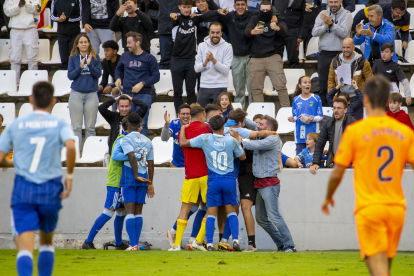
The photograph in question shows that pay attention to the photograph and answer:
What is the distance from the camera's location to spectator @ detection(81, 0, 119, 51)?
12.9 m

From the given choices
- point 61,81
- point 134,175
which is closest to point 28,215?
point 134,175

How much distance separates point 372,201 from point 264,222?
436cm

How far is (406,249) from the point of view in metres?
8.80

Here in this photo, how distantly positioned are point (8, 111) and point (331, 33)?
24.6 ft

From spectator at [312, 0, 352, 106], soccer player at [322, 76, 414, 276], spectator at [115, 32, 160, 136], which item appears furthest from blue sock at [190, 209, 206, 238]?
soccer player at [322, 76, 414, 276]

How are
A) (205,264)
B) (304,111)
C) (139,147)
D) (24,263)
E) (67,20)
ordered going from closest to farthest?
(24,263)
(205,264)
(139,147)
(304,111)
(67,20)

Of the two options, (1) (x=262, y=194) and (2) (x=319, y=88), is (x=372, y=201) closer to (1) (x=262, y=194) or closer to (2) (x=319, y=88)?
(1) (x=262, y=194)

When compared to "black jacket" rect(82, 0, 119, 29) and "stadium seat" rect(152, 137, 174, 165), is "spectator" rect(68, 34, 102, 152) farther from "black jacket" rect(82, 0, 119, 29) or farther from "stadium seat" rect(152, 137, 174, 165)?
"black jacket" rect(82, 0, 119, 29)

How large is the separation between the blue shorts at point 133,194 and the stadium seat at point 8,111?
5636mm

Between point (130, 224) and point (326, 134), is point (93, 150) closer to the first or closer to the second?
point (130, 224)

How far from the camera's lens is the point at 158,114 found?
12.0 m

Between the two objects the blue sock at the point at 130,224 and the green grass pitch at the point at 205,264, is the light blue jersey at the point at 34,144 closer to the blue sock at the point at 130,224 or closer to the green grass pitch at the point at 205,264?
the green grass pitch at the point at 205,264

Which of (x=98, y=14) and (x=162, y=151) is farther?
(x=98, y=14)

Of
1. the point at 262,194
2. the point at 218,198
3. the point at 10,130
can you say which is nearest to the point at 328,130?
the point at 262,194
